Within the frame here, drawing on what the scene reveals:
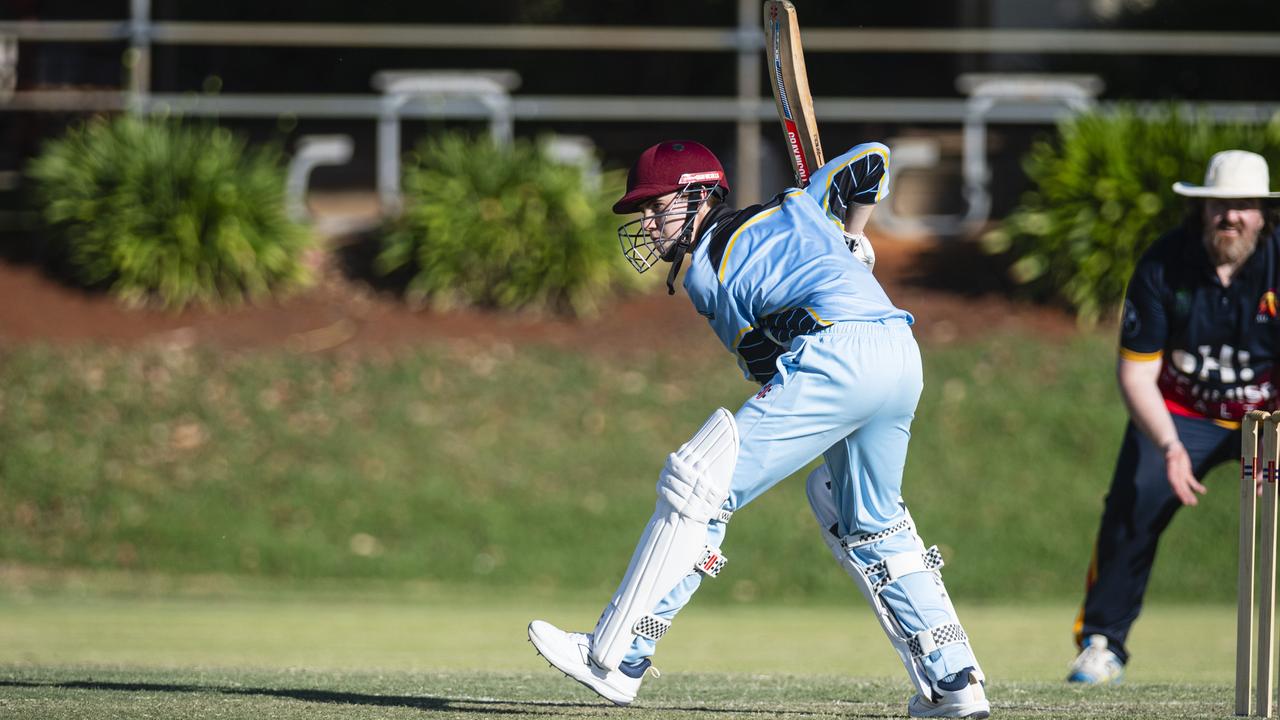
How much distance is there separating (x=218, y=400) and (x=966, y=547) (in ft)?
18.2

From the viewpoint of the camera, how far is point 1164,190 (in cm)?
1261

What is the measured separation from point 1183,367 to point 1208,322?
23 centimetres

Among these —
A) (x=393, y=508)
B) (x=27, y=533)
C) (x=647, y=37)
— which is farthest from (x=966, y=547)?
(x=27, y=533)

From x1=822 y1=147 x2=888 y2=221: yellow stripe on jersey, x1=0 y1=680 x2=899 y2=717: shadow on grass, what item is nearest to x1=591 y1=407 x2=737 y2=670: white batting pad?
x1=0 y1=680 x2=899 y2=717: shadow on grass

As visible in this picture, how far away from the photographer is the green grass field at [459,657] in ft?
16.4

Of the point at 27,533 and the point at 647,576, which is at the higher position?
the point at 647,576

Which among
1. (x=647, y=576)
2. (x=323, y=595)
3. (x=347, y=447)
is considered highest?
(x=647, y=576)

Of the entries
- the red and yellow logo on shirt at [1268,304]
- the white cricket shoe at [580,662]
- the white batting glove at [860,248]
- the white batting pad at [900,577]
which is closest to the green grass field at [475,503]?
the red and yellow logo on shirt at [1268,304]

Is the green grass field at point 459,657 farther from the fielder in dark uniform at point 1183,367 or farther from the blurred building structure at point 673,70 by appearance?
the blurred building structure at point 673,70

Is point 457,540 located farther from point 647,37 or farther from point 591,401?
point 647,37

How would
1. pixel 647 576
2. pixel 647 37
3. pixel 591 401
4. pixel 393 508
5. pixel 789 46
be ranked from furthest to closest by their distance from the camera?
pixel 647 37 < pixel 591 401 < pixel 393 508 < pixel 789 46 < pixel 647 576

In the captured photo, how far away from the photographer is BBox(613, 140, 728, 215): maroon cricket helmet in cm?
468

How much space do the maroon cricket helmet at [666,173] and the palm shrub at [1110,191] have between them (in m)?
8.53

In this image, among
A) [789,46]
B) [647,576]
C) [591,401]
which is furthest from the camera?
[591,401]
